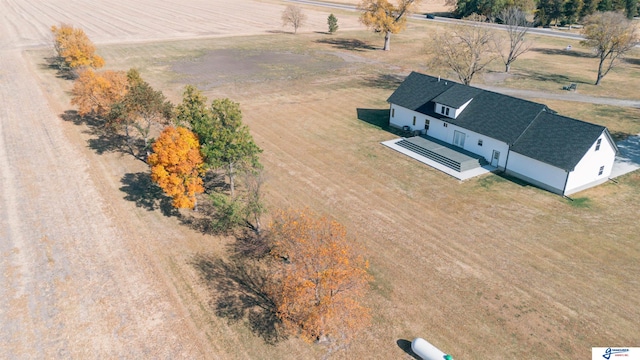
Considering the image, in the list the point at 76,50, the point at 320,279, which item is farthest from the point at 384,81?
the point at 320,279

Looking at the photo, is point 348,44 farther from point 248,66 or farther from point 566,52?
point 566,52

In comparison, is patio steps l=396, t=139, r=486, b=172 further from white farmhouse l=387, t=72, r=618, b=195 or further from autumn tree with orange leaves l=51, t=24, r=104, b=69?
autumn tree with orange leaves l=51, t=24, r=104, b=69

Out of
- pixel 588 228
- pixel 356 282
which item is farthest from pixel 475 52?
pixel 356 282

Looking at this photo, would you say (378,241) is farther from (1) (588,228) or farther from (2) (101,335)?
(2) (101,335)

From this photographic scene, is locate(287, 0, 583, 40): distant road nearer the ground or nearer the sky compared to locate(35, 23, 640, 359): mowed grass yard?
nearer the sky

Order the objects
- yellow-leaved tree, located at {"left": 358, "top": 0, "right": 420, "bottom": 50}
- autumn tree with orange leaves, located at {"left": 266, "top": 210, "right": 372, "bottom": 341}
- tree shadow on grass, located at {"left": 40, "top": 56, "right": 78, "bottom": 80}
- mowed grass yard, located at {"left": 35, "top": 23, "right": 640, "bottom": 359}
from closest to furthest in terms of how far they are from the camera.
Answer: autumn tree with orange leaves, located at {"left": 266, "top": 210, "right": 372, "bottom": 341}
mowed grass yard, located at {"left": 35, "top": 23, "right": 640, "bottom": 359}
tree shadow on grass, located at {"left": 40, "top": 56, "right": 78, "bottom": 80}
yellow-leaved tree, located at {"left": 358, "top": 0, "right": 420, "bottom": 50}

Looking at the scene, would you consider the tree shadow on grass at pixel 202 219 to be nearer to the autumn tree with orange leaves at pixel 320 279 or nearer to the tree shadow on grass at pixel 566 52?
the autumn tree with orange leaves at pixel 320 279

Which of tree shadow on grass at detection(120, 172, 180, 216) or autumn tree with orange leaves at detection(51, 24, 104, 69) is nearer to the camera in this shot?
tree shadow on grass at detection(120, 172, 180, 216)

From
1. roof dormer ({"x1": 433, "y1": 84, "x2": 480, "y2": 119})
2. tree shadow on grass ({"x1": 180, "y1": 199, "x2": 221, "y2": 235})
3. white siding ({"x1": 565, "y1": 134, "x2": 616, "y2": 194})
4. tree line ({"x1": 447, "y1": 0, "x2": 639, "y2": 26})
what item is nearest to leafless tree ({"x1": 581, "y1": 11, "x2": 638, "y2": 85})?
roof dormer ({"x1": 433, "y1": 84, "x2": 480, "y2": 119})
